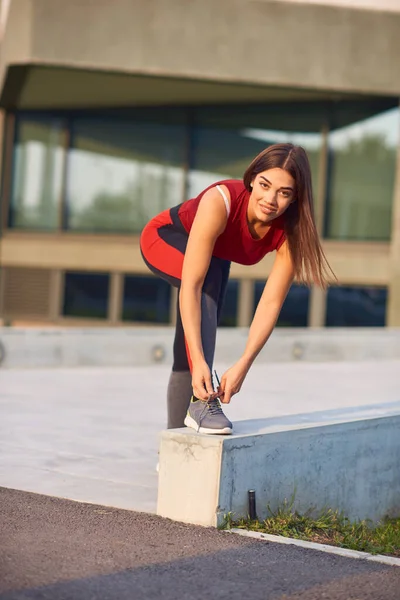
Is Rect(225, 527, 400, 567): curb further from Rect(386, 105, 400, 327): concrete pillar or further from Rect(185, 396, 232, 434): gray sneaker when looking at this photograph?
Rect(386, 105, 400, 327): concrete pillar

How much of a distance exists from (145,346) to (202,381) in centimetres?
765

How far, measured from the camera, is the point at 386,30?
17.9 metres

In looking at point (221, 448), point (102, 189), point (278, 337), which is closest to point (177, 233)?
point (221, 448)

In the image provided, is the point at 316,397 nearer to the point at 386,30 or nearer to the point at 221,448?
the point at 221,448

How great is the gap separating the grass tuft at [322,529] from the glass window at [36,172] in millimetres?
18384

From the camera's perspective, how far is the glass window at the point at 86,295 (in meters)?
Result: 21.8

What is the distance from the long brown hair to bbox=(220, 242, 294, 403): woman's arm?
0.07 meters

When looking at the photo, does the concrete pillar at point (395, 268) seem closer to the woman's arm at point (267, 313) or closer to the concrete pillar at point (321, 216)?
the concrete pillar at point (321, 216)

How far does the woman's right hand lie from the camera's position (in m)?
4.20

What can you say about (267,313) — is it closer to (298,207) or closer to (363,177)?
(298,207)

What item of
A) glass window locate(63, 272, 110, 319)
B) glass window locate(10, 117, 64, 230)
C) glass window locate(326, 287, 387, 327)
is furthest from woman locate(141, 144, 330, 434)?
A: glass window locate(10, 117, 64, 230)

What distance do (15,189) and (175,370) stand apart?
1862 centimetres

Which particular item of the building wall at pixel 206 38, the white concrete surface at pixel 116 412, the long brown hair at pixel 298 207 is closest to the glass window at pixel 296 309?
the building wall at pixel 206 38

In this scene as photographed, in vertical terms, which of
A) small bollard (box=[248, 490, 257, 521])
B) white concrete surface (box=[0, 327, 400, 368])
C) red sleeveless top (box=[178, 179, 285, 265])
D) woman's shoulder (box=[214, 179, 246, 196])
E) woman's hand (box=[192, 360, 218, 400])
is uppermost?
woman's shoulder (box=[214, 179, 246, 196])
